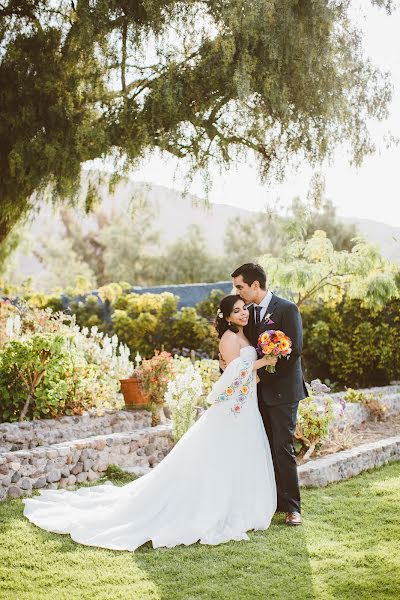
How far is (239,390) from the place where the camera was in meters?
5.29

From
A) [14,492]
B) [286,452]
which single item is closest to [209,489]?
[286,452]

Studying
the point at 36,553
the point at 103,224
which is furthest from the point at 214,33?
the point at 103,224

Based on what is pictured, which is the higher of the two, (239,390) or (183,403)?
(239,390)

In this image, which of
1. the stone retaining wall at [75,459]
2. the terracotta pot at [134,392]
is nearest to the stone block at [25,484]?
the stone retaining wall at [75,459]

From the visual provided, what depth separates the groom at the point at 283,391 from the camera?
5195 mm

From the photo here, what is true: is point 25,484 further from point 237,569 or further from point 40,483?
point 237,569

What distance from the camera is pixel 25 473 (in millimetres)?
6188

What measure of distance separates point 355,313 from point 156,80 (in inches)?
236

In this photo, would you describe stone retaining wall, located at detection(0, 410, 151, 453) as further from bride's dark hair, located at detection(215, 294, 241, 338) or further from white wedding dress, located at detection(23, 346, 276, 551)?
bride's dark hair, located at detection(215, 294, 241, 338)

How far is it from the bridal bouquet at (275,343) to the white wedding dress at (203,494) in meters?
0.39

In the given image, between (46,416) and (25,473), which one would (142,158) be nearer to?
(46,416)

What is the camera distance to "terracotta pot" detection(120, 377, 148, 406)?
852cm

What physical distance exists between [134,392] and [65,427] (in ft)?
3.71

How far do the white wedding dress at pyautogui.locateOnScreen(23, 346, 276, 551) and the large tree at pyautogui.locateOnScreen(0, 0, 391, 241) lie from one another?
3878 millimetres
